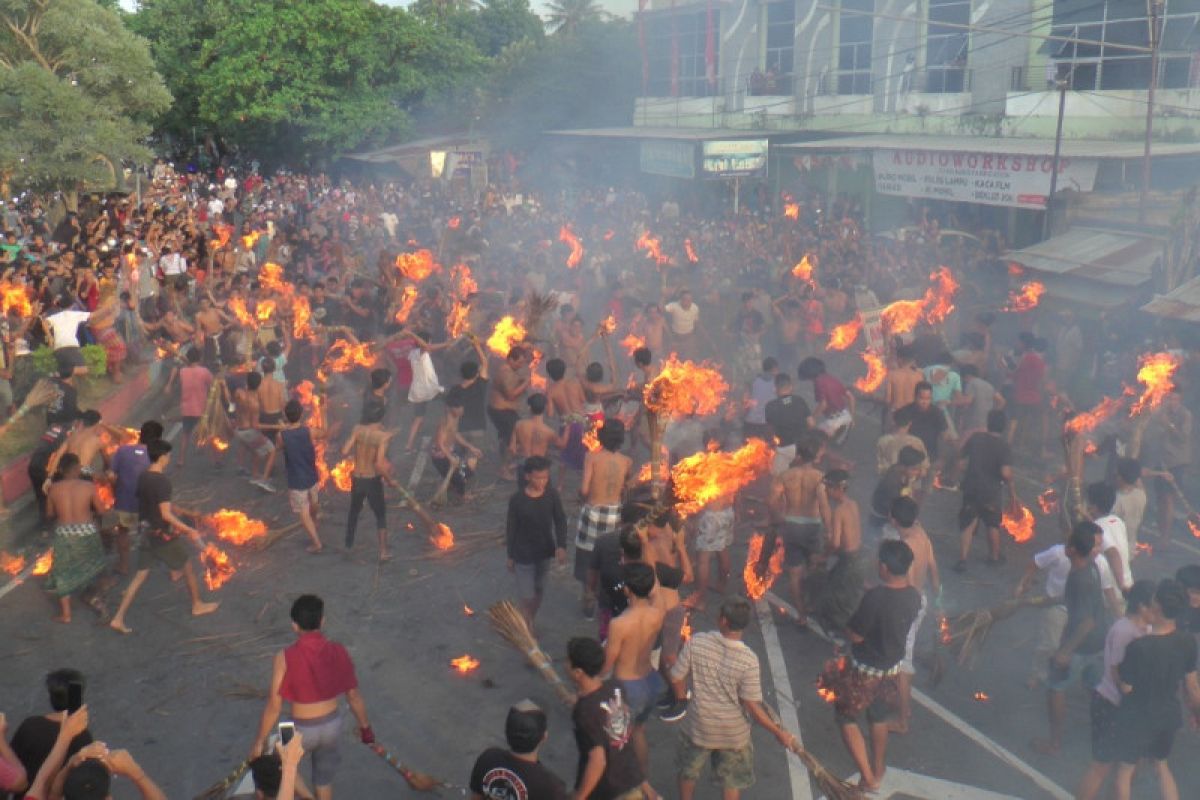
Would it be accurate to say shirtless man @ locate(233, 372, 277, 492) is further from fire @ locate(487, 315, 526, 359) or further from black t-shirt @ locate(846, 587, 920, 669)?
black t-shirt @ locate(846, 587, 920, 669)

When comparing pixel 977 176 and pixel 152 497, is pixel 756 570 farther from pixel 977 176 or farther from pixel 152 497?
pixel 977 176

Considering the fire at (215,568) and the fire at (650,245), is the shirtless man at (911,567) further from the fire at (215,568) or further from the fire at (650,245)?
the fire at (650,245)

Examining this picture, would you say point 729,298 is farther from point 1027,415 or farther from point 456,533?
point 456,533

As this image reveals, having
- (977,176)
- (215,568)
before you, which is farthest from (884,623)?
(977,176)

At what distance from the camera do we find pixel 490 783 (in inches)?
195

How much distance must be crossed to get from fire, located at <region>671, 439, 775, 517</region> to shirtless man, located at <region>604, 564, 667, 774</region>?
5.80ft

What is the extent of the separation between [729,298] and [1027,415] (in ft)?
25.5

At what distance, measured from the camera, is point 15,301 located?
50.6 feet

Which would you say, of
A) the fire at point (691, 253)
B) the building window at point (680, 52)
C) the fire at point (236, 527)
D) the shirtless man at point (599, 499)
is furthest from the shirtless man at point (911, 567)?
the building window at point (680, 52)

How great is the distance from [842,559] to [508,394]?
5248 millimetres

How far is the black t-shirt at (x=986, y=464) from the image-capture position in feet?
32.7

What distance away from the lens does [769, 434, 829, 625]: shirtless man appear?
891 centimetres

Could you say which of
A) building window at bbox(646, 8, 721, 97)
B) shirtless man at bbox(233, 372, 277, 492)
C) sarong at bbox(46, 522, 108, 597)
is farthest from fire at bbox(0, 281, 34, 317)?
building window at bbox(646, 8, 721, 97)

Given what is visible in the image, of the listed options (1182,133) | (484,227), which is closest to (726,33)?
(484,227)
